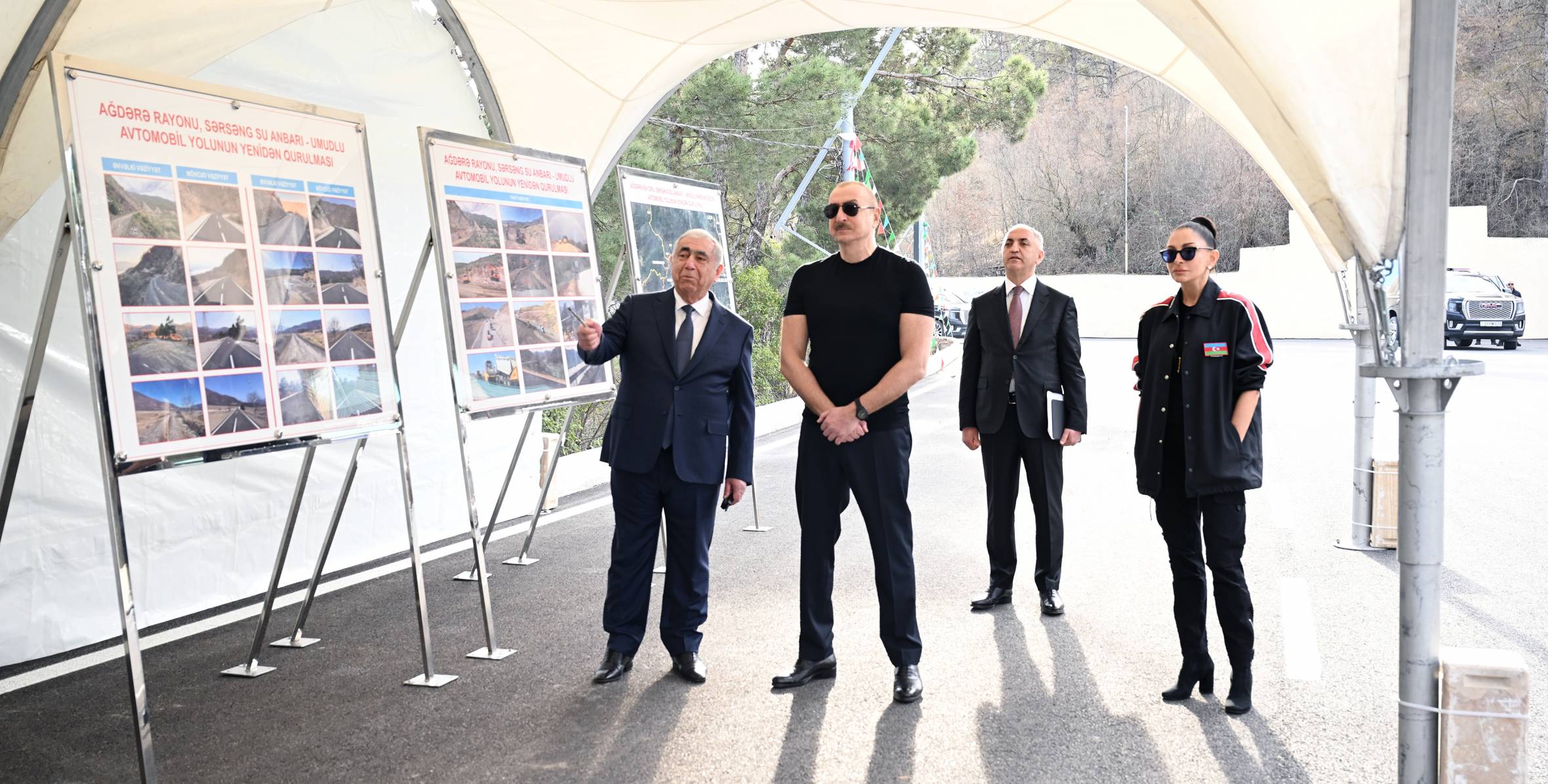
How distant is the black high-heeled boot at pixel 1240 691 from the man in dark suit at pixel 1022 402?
1372mm

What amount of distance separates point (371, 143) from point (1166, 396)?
16.7 feet

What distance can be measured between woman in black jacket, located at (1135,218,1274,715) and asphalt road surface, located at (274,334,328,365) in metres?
3.10

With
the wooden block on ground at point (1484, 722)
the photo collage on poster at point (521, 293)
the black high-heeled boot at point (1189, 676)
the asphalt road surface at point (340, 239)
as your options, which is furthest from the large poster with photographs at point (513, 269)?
the wooden block on ground at point (1484, 722)

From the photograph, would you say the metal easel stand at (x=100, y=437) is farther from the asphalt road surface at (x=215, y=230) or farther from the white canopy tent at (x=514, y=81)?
the white canopy tent at (x=514, y=81)

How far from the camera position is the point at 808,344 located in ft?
15.1

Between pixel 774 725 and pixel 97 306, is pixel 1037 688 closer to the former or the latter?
pixel 774 725

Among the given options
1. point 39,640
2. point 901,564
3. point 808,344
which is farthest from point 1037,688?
point 39,640

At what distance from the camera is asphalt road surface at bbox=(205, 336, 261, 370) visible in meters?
3.84

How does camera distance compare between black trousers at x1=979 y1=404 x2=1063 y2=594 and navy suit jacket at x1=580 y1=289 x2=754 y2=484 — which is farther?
black trousers at x1=979 y1=404 x2=1063 y2=594

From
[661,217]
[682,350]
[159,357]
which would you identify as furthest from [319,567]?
[661,217]

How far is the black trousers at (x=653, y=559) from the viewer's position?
14.9 feet

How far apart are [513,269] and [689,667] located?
2.07m

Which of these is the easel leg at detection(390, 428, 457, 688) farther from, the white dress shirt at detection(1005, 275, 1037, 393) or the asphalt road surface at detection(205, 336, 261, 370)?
the white dress shirt at detection(1005, 275, 1037, 393)

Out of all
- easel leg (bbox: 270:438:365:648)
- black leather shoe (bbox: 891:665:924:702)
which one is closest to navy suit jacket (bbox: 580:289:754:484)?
black leather shoe (bbox: 891:665:924:702)
